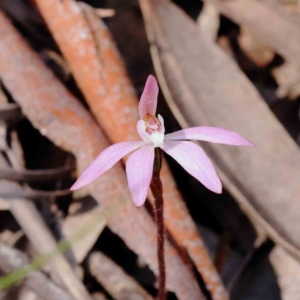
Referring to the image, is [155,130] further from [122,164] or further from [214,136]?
[122,164]

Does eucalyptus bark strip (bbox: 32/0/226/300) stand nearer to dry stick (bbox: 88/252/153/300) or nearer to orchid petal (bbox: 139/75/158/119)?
dry stick (bbox: 88/252/153/300)

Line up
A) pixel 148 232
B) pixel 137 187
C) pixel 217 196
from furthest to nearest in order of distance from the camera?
pixel 217 196 < pixel 148 232 < pixel 137 187

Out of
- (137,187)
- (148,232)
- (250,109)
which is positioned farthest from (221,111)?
(137,187)

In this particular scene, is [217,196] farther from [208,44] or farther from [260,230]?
[208,44]

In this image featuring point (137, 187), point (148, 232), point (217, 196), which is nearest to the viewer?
point (137, 187)

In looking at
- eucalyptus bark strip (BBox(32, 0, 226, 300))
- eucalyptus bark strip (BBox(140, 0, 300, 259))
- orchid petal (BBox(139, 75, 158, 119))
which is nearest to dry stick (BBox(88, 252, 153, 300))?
eucalyptus bark strip (BBox(32, 0, 226, 300))

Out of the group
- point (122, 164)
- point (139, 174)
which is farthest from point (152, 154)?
point (122, 164)

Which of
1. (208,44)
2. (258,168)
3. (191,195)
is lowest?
(191,195)
